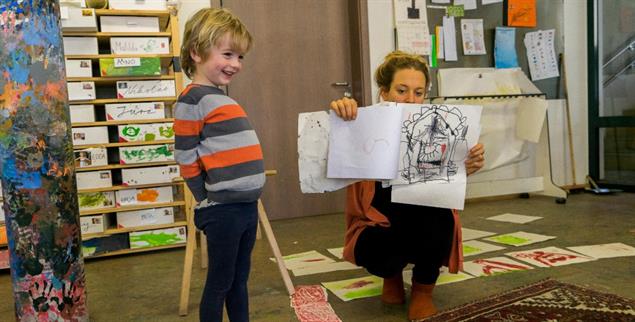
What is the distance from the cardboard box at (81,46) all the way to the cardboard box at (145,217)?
766 mm

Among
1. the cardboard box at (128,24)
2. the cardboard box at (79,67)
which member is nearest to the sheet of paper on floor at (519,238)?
the cardboard box at (128,24)

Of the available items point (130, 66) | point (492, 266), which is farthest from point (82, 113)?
point (492, 266)

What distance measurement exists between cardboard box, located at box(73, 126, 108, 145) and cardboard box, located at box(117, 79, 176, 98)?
0.60ft

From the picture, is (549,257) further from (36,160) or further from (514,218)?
(36,160)

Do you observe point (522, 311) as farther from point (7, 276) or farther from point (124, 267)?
point (7, 276)

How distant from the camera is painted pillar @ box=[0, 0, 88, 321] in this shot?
1339mm

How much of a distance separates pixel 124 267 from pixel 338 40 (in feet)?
6.40

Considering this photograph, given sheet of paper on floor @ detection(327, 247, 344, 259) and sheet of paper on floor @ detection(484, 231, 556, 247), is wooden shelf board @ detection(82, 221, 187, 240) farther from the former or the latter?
sheet of paper on floor @ detection(484, 231, 556, 247)

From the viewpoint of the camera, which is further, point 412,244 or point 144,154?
point 144,154

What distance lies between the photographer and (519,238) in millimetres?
2330

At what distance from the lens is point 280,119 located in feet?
10.4

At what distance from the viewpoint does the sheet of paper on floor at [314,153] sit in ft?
4.47

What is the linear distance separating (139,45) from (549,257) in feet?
6.68

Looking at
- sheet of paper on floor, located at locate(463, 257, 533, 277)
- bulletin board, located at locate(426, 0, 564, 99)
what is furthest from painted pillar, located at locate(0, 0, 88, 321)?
bulletin board, located at locate(426, 0, 564, 99)
